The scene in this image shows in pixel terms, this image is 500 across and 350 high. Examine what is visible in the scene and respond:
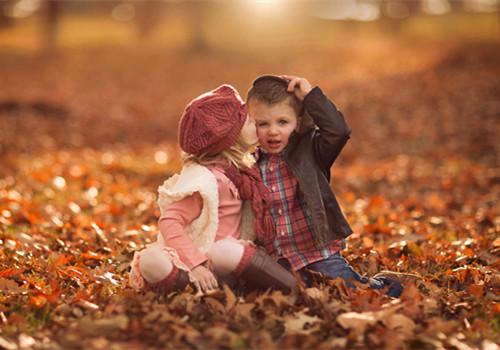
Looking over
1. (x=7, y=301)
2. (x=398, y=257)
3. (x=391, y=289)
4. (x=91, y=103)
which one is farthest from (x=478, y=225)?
(x=91, y=103)

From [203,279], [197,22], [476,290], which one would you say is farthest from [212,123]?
[197,22]

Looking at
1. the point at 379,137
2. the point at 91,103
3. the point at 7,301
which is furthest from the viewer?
the point at 91,103

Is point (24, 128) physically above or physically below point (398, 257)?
above

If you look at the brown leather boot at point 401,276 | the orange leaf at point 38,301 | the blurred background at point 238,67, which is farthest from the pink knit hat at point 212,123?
the blurred background at point 238,67

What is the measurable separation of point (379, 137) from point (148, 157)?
4280 millimetres

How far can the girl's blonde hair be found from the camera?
373 cm

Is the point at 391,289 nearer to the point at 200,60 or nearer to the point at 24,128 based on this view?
the point at 24,128

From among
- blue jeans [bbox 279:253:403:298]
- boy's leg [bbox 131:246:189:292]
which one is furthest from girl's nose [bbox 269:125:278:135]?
boy's leg [bbox 131:246:189:292]

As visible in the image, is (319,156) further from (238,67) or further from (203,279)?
(238,67)

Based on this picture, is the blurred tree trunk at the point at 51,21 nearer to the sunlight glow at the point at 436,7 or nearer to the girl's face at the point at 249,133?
the sunlight glow at the point at 436,7

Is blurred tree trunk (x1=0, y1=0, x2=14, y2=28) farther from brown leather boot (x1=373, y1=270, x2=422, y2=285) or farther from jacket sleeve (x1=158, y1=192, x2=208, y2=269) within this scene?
brown leather boot (x1=373, y1=270, x2=422, y2=285)

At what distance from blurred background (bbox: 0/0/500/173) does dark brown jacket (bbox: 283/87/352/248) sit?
6325mm

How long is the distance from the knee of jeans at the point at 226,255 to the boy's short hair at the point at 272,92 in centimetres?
87

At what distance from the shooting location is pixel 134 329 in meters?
3.00
